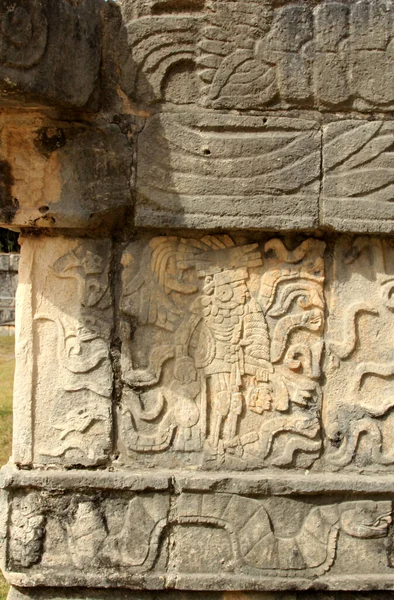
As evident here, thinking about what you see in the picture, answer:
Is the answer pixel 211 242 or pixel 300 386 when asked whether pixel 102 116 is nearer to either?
pixel 211 242

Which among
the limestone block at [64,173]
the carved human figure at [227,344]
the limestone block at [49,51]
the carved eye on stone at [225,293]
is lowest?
the carved human figure at [227,344]

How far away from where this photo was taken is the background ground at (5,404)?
436 cm

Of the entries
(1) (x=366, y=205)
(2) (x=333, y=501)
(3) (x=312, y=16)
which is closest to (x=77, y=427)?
(2) (x=333, y=501)

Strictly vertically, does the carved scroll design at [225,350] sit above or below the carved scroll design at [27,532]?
above

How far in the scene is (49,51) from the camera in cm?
200

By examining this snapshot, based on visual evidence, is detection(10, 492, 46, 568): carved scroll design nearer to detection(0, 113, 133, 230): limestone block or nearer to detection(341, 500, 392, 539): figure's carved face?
detection(0, 113, 133, 230): limestone block

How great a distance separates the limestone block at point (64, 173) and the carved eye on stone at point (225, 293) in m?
0.52

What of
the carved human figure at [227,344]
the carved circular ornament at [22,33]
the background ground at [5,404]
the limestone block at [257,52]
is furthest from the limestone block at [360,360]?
the background ground at [5,404]

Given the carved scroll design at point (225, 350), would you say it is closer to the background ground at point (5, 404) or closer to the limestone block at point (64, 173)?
the limestone block at point (64, 173)

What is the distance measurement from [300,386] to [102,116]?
4.38 feet

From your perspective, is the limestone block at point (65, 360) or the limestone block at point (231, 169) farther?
the limestone block at point (65, 360)

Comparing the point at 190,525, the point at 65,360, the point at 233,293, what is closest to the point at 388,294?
the point at 233,293

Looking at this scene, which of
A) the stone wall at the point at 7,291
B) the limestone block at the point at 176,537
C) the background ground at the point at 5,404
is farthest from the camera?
the stone wall at the point at 7,291

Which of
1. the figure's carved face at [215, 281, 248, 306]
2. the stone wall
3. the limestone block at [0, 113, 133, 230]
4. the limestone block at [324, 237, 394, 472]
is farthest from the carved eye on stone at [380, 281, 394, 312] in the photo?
the stone wall
